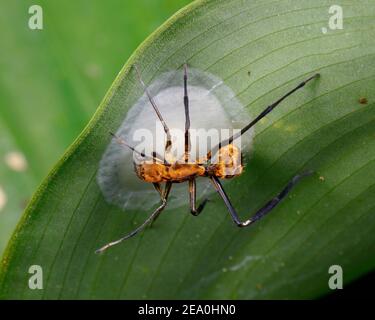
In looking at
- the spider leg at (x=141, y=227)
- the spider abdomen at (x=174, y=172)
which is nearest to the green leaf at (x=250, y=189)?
the spider leg at (x=141, y=227)

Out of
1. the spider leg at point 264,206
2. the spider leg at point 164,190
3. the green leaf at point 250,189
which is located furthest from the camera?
the spider leg at point 164,190

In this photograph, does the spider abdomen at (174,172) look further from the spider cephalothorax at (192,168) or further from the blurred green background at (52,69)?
the blurred green background at (52,69)

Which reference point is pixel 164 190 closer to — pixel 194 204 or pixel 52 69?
pixel 194 204

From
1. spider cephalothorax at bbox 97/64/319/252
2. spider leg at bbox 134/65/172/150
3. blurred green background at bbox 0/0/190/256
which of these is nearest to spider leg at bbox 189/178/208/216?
spider cephalothorax at bbox 97/64/319/252

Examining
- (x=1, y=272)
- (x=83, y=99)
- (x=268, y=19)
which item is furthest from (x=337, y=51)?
(x=1, y=272)

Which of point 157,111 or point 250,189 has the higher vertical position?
point 157,111

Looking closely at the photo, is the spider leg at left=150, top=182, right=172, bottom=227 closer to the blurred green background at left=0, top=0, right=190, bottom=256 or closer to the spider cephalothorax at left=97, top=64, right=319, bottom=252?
the spider cephalothorax at left=97, top=64, right=319, bottom=252

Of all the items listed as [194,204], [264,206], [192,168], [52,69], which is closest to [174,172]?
[192,168]
